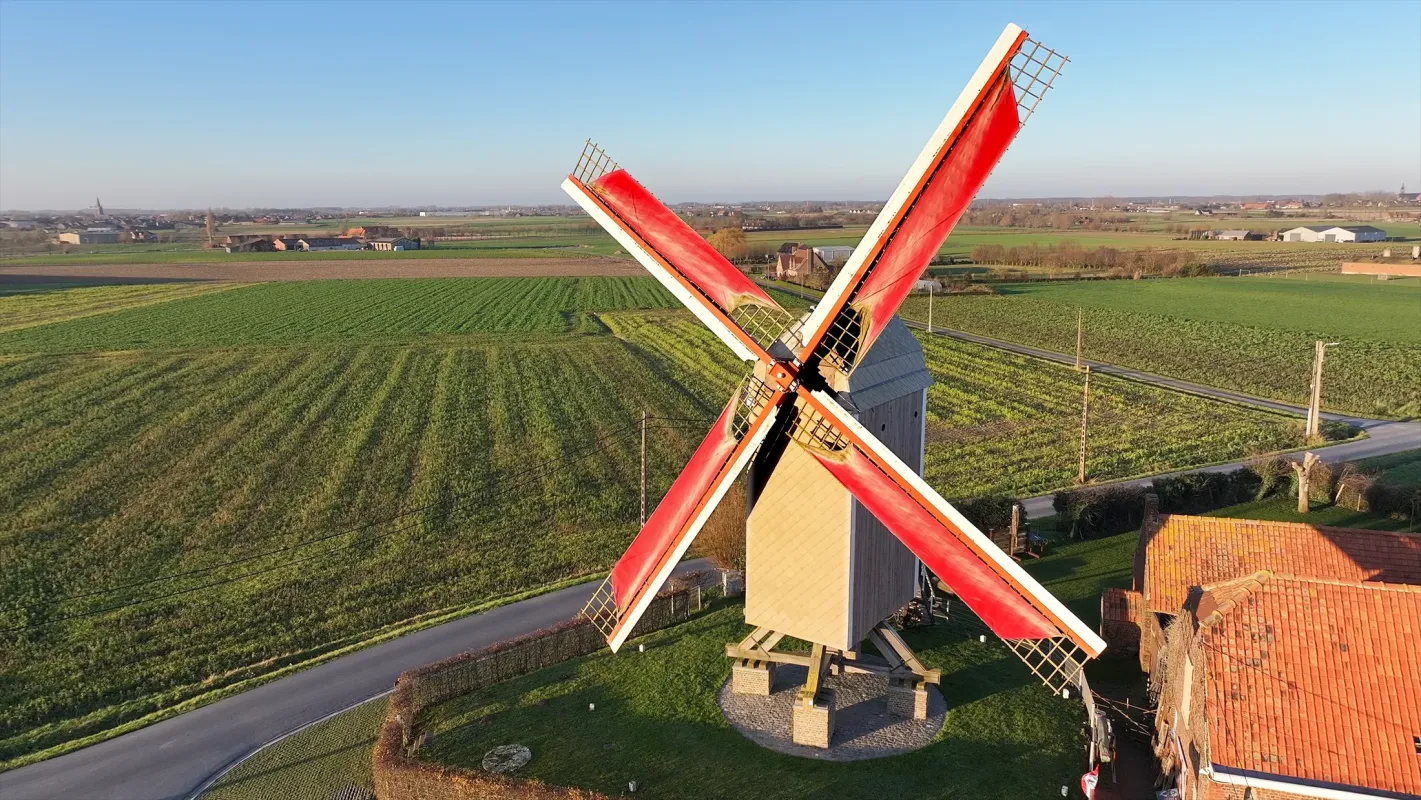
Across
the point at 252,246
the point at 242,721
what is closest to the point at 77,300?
the point at 252,246

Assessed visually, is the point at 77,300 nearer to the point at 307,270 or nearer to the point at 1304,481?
the point at 307,270

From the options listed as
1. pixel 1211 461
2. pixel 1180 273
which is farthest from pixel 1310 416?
pixel 1180 273

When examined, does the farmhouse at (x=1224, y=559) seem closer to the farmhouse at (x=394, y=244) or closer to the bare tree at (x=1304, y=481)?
the bare tree at (x=1304, y=481)

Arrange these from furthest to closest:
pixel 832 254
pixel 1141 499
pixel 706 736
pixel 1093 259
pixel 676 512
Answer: pixel 1093 259, pixel 832 254, pixel 1141 499, pixel 706 736, pixel 676 512

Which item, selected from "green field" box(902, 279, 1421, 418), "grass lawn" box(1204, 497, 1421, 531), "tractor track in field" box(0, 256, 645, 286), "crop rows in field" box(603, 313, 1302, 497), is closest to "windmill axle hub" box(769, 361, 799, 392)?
"crop rows in field" box(603, 313, 1302, 497)

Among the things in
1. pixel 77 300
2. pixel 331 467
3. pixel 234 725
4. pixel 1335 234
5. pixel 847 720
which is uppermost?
pixel 1335 234

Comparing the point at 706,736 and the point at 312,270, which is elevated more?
the point at 312,270

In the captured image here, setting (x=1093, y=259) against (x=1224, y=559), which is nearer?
(x=1224, y=559)
